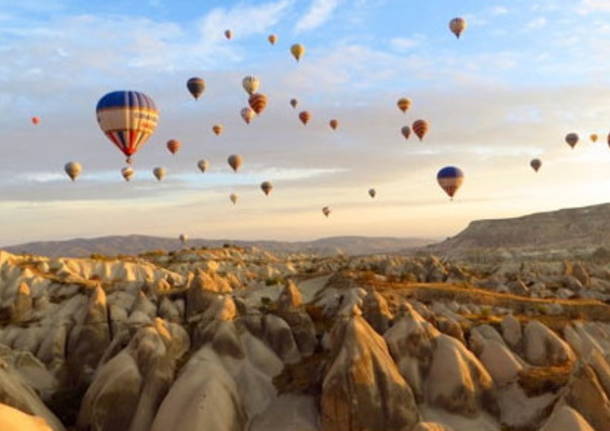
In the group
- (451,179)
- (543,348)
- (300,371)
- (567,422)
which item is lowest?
(300,371)

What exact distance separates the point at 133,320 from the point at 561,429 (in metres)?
37.8

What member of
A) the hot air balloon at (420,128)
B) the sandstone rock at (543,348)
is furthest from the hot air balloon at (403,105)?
the sandstone rock at (543,348)

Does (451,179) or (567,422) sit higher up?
(451,179)

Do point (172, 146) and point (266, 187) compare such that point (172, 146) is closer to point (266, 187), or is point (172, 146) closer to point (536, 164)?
point (266, 187)

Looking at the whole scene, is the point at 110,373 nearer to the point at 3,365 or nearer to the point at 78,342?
the point at 3,365

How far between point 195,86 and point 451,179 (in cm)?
4243

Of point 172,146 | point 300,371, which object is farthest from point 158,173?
point 300,371

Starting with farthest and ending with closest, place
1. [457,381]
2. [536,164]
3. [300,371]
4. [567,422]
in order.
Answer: [536,164]
[300,371]
[457,381]
[567,422]

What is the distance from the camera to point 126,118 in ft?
205

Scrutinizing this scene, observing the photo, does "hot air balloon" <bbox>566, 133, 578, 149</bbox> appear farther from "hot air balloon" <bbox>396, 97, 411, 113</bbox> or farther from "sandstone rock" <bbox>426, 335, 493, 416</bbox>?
"sandstone rock" <bbox>426, 335, 493, 416</bbox>

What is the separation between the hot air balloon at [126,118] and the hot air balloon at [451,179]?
48.7 m

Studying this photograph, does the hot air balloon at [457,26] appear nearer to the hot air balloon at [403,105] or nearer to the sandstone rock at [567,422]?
the hot air balloon at [403,105]

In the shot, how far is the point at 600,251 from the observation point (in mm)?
165875

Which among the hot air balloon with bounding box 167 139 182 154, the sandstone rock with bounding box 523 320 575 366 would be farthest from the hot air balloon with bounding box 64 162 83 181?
the sandstone rock with bounding box 523 320 575 366
